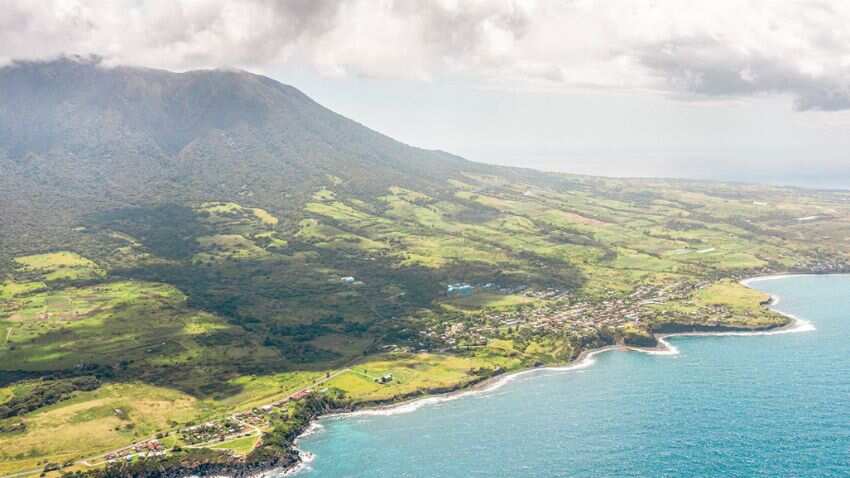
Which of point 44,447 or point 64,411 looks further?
point 64,411

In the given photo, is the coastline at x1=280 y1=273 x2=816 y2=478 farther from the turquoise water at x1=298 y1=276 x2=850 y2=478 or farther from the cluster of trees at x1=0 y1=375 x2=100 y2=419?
the cluster of trees at x1=0 y1=375 x2=100 y2=419

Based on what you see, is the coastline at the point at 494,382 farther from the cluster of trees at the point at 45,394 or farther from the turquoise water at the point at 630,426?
the cluster of trees at the point at 45,394

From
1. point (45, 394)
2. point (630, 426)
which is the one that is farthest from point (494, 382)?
point (45, 394)

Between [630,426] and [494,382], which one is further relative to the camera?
[494,382]

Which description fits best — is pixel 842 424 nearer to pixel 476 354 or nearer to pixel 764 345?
pixel 764 345

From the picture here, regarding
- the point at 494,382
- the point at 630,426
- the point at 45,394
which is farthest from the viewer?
the point at 494,382

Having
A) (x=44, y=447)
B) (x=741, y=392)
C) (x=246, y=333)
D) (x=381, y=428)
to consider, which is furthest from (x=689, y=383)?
(x=44, y=447)

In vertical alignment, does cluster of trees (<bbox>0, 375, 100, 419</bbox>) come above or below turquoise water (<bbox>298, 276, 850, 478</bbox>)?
below

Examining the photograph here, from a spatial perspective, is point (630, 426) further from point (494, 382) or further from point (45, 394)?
point (45, 394)

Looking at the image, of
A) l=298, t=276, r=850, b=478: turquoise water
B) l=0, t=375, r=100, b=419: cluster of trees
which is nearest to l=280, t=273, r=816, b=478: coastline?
l=298, t=276, r=850, b=478: turquoise water
